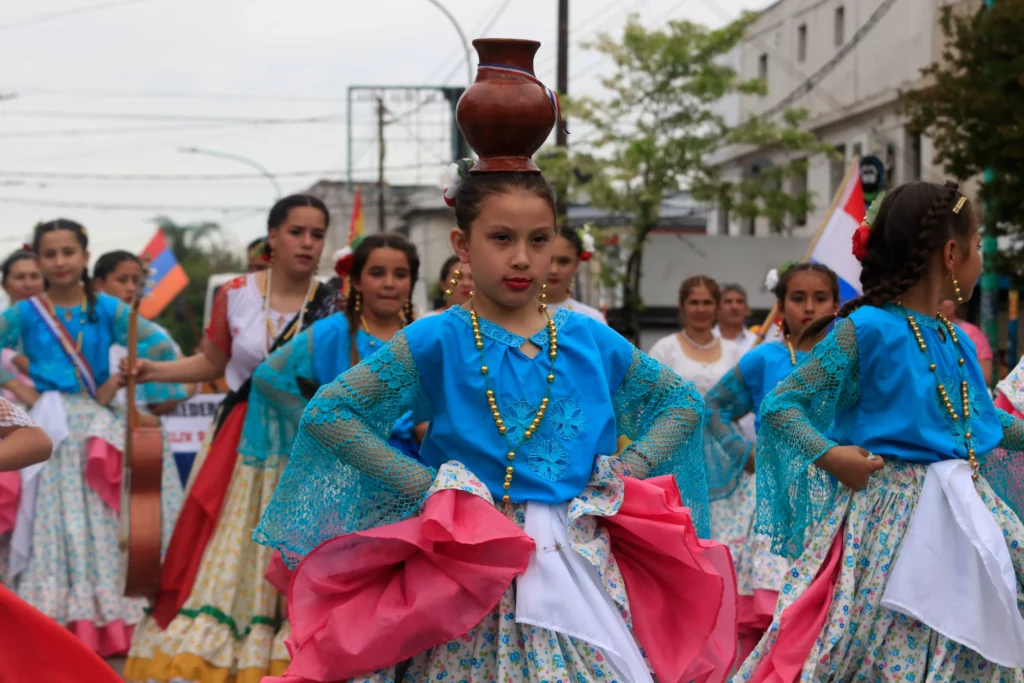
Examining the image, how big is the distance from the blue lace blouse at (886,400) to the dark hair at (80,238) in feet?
15.8

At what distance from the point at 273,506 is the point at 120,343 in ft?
15.0

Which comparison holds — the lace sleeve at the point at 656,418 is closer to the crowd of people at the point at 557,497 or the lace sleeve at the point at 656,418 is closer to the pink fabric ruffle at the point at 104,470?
the crowd of people at the point at 557,497

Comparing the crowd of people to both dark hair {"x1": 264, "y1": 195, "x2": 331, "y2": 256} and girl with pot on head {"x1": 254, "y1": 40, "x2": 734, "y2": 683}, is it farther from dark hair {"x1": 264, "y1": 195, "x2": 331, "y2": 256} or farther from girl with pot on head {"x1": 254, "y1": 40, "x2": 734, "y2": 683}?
dark hair {"x1": 264, "y1": 195, "x2": 331, "y2": 256}

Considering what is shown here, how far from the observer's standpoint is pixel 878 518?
4.77 meters

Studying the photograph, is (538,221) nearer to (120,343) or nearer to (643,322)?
(120,343)

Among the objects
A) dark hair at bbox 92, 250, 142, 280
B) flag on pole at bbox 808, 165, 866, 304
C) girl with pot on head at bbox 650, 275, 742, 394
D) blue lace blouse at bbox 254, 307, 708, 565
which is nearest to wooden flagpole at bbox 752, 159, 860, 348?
flag on pole at bbox 808, 165, 866, 304

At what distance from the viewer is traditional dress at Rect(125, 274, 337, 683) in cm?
666

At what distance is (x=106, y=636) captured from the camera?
837cm

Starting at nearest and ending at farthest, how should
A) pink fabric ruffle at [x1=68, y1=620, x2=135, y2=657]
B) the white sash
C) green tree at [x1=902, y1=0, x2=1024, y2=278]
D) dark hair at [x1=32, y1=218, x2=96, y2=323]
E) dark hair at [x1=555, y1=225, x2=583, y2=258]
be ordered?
the white sash
dark hair at [x1=555, y1=225, x2=583, y2=258]
pink fabric ruffle at [x1=68, y1=620, x2=135, y2=657]
dark hair at [x1=32, y1=218, x2=96, y2=323]
green tree at [x1=902, y1=0, x2=1024, y2=278]

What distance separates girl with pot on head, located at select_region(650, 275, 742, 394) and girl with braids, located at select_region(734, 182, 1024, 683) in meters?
5.29

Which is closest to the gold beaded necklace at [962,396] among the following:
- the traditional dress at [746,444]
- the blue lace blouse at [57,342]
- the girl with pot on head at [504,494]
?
the girl with pot on head at [504,494]

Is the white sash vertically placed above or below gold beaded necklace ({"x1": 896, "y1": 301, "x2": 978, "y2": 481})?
below

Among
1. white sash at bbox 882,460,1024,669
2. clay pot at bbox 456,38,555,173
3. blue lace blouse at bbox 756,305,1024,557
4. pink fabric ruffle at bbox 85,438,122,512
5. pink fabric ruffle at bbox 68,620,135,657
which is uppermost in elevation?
clay pot at bbox 456,38,555,173

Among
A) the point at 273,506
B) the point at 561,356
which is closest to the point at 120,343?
the point at 273,506
